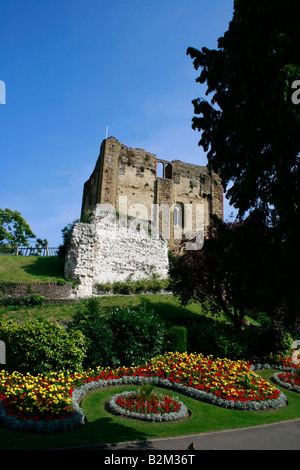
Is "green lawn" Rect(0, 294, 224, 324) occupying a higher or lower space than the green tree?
lower

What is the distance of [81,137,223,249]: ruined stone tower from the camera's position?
→ 111 feet

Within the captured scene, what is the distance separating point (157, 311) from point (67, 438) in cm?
1401

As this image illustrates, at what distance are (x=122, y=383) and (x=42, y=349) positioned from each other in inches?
111

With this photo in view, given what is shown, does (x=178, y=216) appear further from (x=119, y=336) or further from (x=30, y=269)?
(x=119, y=336)

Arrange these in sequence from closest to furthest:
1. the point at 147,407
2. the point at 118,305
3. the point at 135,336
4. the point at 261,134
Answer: the point at 261,134 < the point at 147,407 < the point at 135,336 < the point at 118,305

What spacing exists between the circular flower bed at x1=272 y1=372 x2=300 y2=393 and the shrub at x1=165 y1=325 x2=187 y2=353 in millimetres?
3694

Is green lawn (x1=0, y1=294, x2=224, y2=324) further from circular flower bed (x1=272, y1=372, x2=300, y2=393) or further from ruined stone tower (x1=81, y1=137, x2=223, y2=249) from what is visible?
ruined stone tower (x1=81, y1=137, x2=223, y2=249)

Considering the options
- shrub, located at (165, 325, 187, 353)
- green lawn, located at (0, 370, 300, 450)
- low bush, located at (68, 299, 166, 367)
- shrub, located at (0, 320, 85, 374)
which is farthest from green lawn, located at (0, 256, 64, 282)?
green lawn, located at (0, 370, 300, 450)

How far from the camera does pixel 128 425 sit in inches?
266

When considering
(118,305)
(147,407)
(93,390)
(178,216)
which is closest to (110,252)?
(118,305)

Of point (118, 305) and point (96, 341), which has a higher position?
point (118, 305)

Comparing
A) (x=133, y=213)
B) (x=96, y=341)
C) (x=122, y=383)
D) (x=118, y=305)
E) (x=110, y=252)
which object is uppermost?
(x=133, y=213)

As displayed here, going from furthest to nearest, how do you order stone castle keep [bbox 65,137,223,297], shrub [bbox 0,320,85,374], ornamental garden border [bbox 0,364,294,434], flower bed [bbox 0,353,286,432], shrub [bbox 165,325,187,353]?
stone castle keep [bbox 65,137,223,297]
shrub [bbox 165,325,187,353]
shrub [bbox 0,320,85,374]
flower bed [bbox 0,353,286,432]
ornamental garden border [bbox 0,364,294,434]
